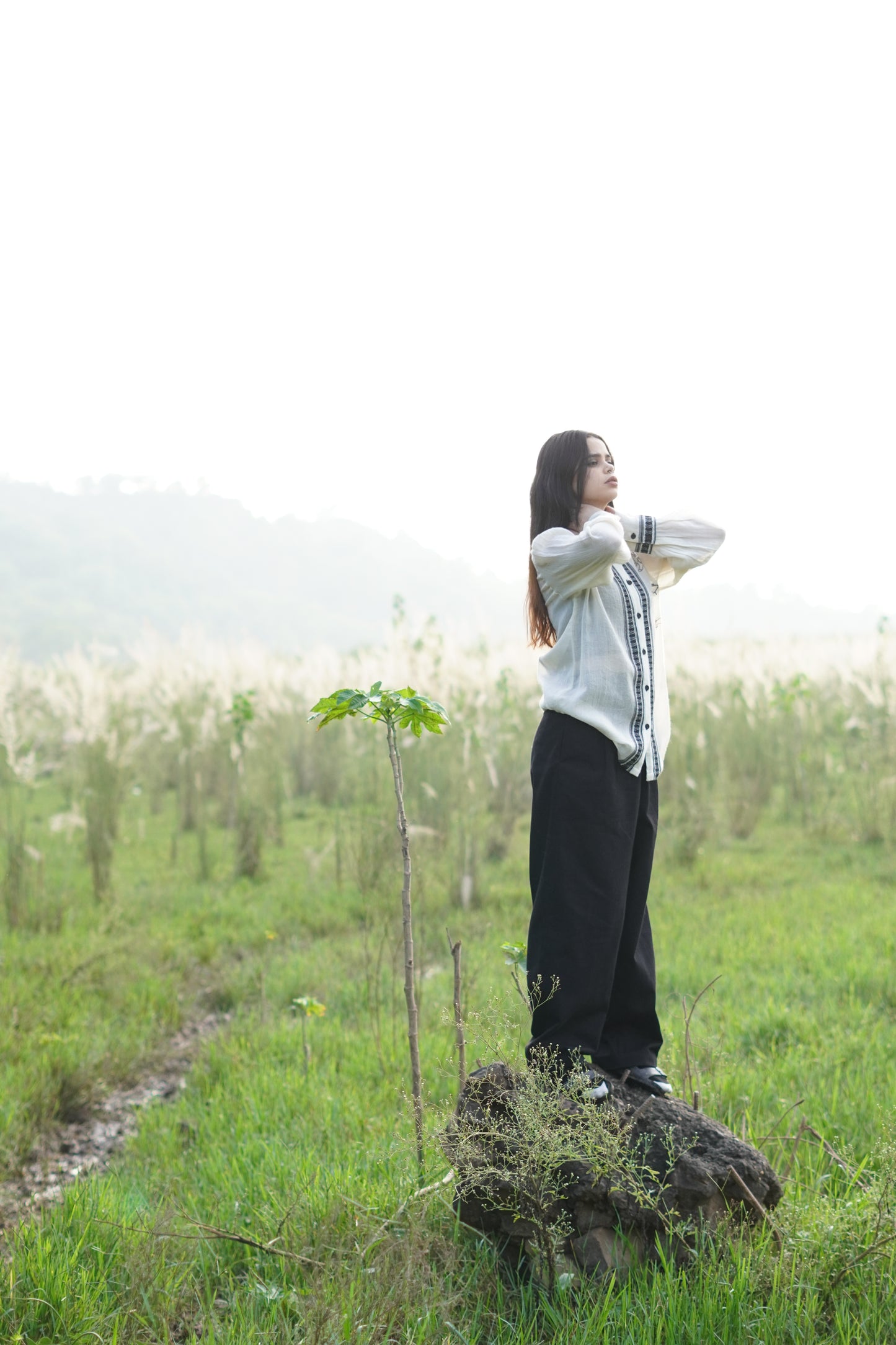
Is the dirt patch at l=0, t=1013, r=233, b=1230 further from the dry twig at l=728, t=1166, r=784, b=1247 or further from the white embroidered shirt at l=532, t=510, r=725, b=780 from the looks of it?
the white embroidered shirt at l=532, t=510, r=725, b=780

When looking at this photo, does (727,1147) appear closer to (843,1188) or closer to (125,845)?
(843,1188)

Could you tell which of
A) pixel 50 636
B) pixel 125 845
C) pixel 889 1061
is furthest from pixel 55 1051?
pixel 50 636

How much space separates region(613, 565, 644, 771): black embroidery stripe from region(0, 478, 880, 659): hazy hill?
39.7m

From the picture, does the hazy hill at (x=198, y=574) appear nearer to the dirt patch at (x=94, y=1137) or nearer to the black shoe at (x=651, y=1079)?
the dirt patch at (x=94, y=1137)

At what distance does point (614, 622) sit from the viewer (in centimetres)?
221

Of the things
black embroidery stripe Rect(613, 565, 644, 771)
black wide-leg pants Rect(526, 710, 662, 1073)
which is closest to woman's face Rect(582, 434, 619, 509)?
black embroidery stripe Rect(613, 565, 644, 771)

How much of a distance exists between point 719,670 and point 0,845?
5.97 meters

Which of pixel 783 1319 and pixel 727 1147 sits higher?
pixel 727 1147

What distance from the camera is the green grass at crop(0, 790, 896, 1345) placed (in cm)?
171

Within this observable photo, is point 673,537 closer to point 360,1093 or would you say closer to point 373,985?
point 360,1093

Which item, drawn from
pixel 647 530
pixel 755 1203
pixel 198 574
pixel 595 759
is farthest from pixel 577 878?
pixel 198 574

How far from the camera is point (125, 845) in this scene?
7039mm

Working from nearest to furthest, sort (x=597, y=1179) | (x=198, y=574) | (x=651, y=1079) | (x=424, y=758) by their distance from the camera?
Answer: 1. (x=597, y=1179)
2. (x=651, y=1079)
3. (x=424, y=758)
4. (x=198, y=574)

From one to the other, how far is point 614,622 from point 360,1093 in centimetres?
160
